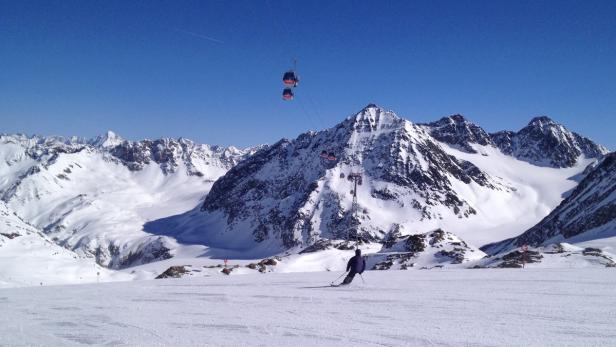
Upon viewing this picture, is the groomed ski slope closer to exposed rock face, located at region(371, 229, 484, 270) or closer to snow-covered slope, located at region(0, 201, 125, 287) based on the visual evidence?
exposed rock face, located at region(371, 229, 484, 270)

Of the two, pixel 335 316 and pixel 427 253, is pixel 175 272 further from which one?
pixel 335 316

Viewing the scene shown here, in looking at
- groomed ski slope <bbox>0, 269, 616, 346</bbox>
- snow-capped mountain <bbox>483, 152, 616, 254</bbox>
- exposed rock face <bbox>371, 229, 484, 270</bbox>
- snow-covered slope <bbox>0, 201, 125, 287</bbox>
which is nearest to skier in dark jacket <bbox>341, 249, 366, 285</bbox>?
groomed ski slope <bbox>0, 269, 616, 346</bbox>

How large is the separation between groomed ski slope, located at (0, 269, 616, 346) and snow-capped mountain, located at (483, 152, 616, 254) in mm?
58645

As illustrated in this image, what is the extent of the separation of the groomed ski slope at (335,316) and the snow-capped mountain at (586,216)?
58.6 metres

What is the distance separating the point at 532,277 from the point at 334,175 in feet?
573

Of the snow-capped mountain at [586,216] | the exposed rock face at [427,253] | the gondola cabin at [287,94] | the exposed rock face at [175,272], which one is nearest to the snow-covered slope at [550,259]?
the exposed rock face at [427,253]

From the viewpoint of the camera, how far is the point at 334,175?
193m

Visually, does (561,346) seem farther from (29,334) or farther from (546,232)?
(546,232)

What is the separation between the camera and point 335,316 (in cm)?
1163

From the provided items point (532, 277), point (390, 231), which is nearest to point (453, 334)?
point (532, 277)

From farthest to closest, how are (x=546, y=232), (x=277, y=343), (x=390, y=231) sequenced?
(x=390, y=231) → (x=546, y=232) → (x=277, y=343)

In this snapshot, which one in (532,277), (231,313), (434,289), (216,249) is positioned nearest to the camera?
(231,313)

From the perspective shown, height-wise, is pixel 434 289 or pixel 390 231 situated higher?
pixel 390 231

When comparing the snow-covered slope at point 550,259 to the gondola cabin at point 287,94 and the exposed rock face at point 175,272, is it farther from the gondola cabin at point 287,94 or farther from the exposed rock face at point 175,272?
the exposed rock face at point 175,272
